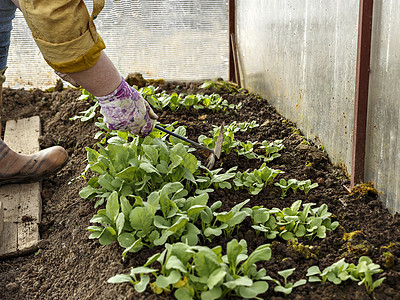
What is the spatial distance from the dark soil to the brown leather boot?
0.12 metres

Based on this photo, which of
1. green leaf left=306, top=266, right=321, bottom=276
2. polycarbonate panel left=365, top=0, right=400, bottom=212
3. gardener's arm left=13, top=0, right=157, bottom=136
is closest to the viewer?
green leaf left=306, top=266, right=321, bottom=276

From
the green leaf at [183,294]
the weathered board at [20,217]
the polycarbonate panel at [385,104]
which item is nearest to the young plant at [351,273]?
the green leaf at [183,294]

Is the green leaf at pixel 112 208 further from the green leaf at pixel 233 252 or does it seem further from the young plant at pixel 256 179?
the young plant at pixel 256 179

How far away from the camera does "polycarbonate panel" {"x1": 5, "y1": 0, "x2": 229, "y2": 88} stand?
14.1 ft

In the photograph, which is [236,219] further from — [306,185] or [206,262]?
[306,185]

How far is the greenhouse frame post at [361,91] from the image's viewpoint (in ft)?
7.31

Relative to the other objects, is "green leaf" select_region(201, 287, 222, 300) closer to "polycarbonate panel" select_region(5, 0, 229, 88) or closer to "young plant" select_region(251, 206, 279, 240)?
"young plant" select_region(251, 206, 279, 240)

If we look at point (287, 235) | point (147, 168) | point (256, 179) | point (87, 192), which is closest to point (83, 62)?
point (147, 168)

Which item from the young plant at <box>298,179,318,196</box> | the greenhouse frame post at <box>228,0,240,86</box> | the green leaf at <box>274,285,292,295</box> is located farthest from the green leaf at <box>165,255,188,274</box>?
the greenhouse frame post at <box>228,0,240,86</box>

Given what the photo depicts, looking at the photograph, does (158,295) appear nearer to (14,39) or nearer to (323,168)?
(323,168)

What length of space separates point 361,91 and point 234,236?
980mm

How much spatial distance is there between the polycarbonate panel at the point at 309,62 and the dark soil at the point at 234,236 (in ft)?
0.51

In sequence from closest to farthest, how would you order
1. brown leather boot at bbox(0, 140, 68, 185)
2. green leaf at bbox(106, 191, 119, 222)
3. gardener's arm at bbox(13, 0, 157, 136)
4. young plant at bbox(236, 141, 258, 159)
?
gardener's arm at bbox(13, 0, 157, 136)
green leaf at bbox(106, 191, 119, 222)
young plant at bbox(236, 141, 258, 159)
brown leather boot at bbox(0, 140, 68, 185)

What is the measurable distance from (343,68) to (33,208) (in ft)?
6.42
